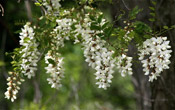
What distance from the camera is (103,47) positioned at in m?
1.88

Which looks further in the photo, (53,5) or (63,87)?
(63,87)

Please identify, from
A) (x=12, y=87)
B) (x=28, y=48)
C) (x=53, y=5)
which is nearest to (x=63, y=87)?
(x=12, y=87)

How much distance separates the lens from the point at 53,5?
1853 millimetres

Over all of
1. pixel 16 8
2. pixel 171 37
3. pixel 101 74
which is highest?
pixel 16 8

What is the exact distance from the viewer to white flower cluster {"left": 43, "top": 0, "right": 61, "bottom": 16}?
6.05 ft

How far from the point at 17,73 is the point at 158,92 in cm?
189

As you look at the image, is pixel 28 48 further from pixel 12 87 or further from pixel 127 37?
pixel 127 37

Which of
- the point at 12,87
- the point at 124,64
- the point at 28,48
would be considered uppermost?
the point at 28,48

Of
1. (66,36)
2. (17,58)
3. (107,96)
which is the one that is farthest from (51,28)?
(107,96)

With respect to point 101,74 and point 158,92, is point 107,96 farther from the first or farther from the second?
point 101,74

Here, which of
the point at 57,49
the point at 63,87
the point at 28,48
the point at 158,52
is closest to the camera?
the point at 158,52

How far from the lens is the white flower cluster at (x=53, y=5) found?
1843 millimetres

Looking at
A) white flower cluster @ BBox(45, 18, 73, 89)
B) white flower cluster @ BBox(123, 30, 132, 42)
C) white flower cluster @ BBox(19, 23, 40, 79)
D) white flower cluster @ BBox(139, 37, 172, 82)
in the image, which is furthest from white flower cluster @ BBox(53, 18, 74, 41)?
white flower cluster @ BBox(139, 37, 172, 82)

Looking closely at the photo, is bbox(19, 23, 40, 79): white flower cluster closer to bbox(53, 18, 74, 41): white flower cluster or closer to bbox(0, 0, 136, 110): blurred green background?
bbox(53, 18, 74, 41): white flower cluster
